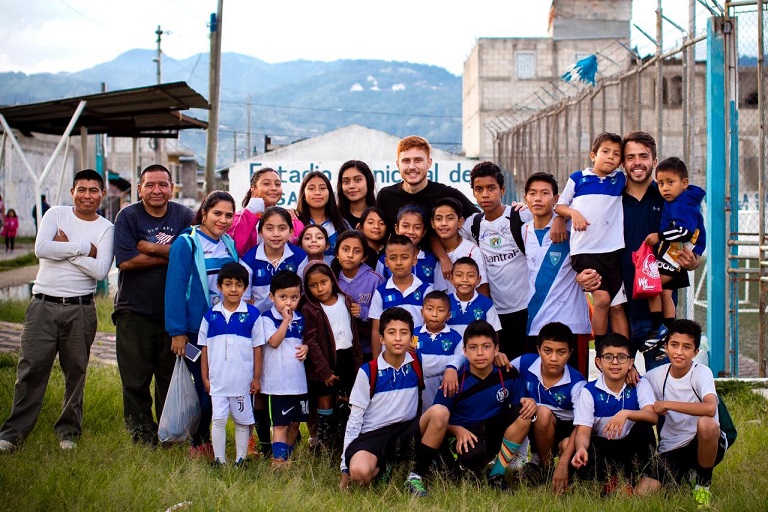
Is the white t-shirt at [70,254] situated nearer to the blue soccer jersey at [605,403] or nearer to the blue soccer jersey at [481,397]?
the blue soccer jersey at [481,397]

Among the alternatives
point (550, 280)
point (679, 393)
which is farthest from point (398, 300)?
point (679, 393)

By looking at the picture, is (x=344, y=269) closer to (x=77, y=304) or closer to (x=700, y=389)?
(x=77, y=304)

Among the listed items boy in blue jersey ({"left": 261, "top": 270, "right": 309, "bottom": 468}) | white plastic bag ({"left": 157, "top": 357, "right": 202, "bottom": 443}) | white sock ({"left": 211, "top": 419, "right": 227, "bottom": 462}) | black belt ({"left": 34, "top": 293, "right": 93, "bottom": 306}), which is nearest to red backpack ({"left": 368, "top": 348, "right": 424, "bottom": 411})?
boy in blue jersey ({"left": 261, "top": 270, "right": 309, "bottom": 468})

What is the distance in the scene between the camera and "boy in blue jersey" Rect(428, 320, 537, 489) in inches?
195

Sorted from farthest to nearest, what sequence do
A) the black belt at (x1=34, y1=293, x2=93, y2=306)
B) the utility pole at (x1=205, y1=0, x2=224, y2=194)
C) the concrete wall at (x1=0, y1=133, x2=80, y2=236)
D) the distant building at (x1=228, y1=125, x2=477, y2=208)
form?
the concrete wall at (x1=0, y1=133, x2=80, y2=236) → the distant building at (x1=228, y1=125, x2=477, y2=208) → the utility pole at (x1=205, y1=0, x2=224, y2=194) → the black belt at (x1=34, y1=293, x2=93, y2=306)

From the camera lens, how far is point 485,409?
506cm

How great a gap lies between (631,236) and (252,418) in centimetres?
260

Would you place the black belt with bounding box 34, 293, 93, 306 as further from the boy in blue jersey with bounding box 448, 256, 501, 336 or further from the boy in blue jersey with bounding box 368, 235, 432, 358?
the boy in blue jersey with bounding box 448, 256, 501, 336

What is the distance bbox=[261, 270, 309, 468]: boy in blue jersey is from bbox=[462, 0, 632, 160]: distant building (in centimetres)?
4084

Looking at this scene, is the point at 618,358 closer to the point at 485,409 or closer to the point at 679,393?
the point at 679,393

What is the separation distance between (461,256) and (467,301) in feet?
1.09

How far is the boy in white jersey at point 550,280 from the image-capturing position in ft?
17.6

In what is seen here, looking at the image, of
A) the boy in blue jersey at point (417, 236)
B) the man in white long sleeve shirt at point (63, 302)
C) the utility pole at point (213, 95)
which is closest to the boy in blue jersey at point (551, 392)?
the boy in blue jersey at point (417, 236)

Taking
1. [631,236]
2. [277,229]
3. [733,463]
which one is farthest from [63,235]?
[733,463]
